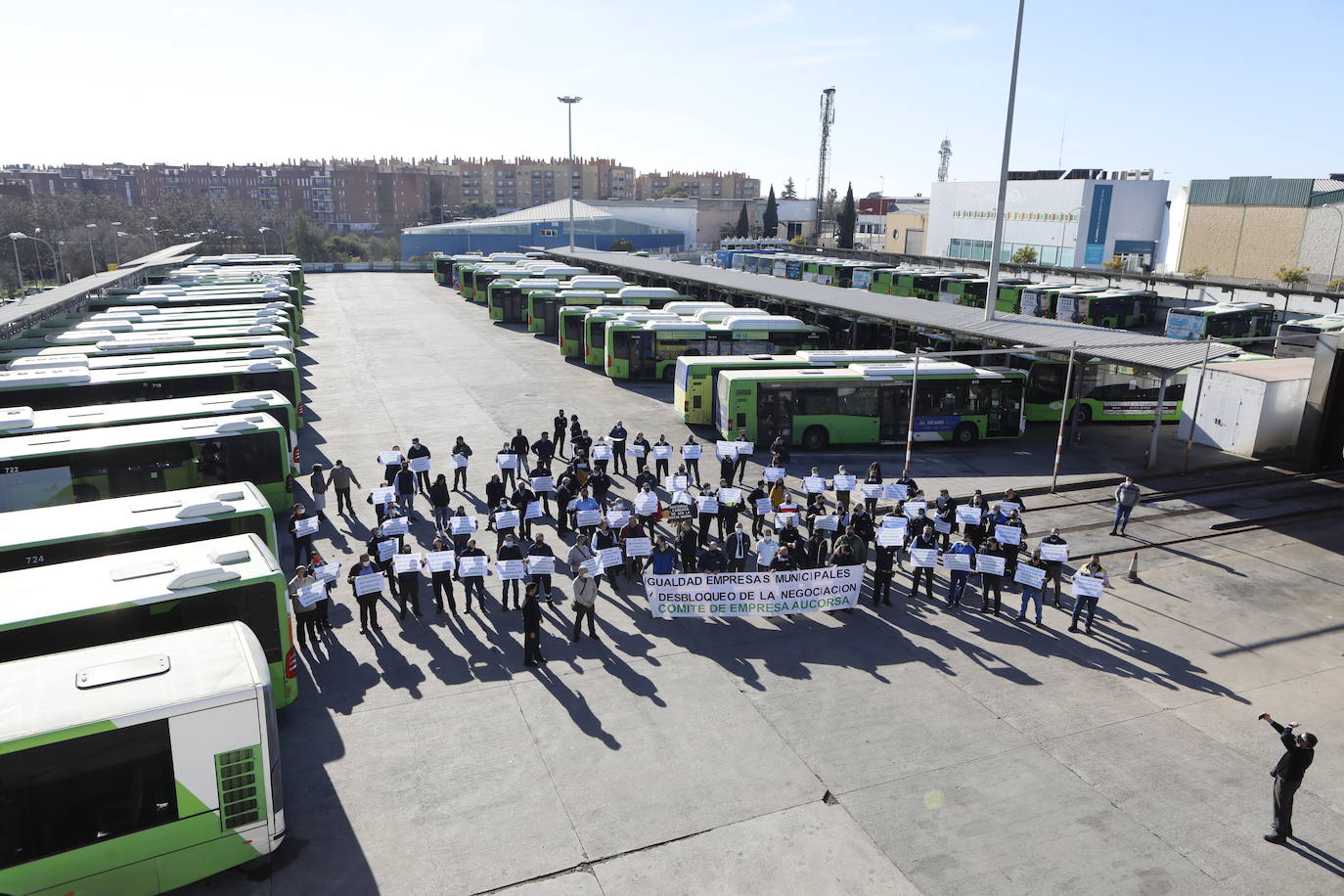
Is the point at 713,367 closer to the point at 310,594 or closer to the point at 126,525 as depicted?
the point at 310,594

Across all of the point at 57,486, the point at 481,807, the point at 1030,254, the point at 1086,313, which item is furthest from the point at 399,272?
the point at 481,807

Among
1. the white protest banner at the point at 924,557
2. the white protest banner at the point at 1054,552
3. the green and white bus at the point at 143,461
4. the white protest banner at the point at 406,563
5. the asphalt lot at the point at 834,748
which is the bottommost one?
the asphalt lot at the point at 834,748

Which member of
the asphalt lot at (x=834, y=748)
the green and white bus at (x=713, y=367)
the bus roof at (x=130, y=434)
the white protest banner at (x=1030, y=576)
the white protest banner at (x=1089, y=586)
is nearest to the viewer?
the asphalt lot at (x=834, y=748)

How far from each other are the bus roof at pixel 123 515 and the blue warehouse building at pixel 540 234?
85183mm

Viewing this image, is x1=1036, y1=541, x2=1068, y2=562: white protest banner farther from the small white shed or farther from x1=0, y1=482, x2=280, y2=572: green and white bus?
the small white shed

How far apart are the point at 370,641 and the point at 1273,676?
45.0 ft

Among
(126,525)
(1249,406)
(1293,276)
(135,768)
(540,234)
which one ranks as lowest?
(135,768)

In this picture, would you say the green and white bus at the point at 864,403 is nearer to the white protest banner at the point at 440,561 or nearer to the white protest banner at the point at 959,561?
the white protest banner at the point at 959,561

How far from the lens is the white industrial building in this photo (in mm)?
73688

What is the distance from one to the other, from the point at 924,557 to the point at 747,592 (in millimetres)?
3354

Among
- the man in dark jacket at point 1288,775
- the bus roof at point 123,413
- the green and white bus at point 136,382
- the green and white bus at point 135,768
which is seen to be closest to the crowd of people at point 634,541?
the bus roof at point 123,413

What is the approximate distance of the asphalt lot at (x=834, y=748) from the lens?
8.62 m

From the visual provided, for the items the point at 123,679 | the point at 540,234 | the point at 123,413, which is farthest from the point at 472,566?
the point at 540,234

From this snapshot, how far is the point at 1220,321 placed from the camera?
41.2 metres
